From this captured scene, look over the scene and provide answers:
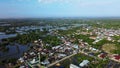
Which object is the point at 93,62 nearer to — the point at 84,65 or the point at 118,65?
the point at 84,65

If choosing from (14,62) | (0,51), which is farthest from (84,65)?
(0,51)

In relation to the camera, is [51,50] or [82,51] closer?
[82,51]

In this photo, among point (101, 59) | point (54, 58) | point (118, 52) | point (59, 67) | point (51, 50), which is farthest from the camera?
point (51, 50)

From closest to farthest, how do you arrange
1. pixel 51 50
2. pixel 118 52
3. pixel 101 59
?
1. pixel 101 59
2. pixel 118 52
3. pixel 51 50

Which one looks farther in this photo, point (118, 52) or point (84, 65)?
point (118, 52)

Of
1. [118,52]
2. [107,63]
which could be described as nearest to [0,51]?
[107,63]

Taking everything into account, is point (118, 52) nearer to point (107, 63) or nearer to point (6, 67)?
point (107, 63)

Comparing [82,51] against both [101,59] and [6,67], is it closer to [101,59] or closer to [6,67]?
[101,59]

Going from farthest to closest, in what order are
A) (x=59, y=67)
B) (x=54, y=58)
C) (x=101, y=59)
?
(x=54, y=58)
(x=101, y=59)
(x=59, y=67)
